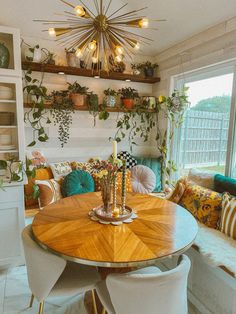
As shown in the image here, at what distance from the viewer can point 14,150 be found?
228 cm

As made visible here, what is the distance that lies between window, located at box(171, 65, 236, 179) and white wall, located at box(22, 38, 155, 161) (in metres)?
0.81

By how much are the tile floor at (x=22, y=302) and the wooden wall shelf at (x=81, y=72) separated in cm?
228

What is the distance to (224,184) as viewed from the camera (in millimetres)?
2170

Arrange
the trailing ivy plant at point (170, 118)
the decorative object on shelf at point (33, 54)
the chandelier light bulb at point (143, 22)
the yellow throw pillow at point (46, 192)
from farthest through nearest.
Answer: the trailing ivy plant at point (170, 118) → the decorative object on shelf at point (33, 54) → the yellow throw pillow at point (46, 192) → the chandelier light bulb at point (143, 22)

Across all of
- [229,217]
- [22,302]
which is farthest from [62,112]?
[229,217]

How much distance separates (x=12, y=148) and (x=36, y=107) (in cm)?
68

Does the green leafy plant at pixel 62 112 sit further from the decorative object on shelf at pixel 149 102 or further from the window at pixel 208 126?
the window at pixel 208 126

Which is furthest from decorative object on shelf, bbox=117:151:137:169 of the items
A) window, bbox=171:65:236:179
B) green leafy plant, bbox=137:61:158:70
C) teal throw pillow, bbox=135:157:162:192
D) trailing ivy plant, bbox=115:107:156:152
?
green leafy plant, bbox=137:61:158:70

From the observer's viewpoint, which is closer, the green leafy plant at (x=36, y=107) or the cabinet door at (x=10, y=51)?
the cabinet door at (x=10, y=51)

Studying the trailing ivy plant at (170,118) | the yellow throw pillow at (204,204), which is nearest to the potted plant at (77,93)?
the trailing ivy plant at (170,118)

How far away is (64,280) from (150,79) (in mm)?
2745

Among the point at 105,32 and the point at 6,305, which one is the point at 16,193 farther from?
the point at 105,32

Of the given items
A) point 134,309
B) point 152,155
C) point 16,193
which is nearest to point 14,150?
point 16,193

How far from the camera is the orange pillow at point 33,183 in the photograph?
257 centimetres
